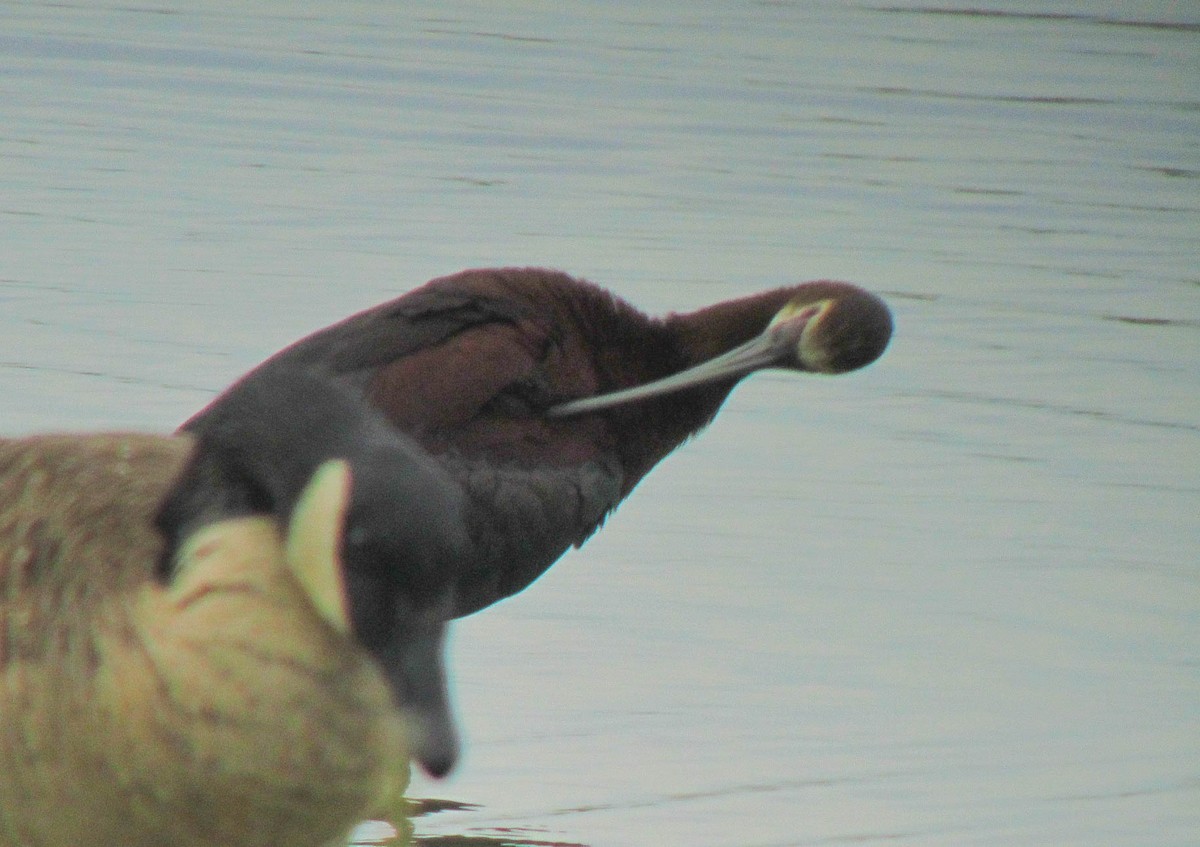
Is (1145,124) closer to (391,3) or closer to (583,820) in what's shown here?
(391,3)

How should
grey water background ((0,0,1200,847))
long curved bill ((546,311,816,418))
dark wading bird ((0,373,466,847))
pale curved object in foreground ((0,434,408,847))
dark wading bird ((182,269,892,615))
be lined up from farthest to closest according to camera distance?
long curved bill ((546,311,816,418))
dark wading bird ((182,269,892,615))
grey water background ((0,0,1200,847))
pale curved object in foreground ((0,434,408,847))
dark wading bird ((0,373,466,847))

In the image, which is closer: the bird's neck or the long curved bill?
the long curved bill

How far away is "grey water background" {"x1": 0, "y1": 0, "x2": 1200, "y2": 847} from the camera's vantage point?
4.37 m

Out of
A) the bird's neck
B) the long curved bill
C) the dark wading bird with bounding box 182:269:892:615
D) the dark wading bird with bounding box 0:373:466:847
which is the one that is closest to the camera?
the dark wading bird with bounding box 0:373:466:847

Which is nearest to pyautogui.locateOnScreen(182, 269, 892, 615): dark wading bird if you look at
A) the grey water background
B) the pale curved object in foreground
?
the grey water background

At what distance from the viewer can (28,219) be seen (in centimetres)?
779

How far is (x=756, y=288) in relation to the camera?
287 inches

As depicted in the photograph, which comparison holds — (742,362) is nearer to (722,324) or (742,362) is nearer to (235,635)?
(722,324)

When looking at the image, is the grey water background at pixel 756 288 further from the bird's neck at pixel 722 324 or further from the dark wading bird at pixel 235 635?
the dark wading bird at pixel 235 635

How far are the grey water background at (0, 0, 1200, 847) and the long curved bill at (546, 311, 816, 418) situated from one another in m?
0.32

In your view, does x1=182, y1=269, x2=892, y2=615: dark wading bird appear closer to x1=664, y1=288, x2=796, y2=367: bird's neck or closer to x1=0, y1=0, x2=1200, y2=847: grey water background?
x1=664, y1=288, x2=796, y2=367: bird's neck

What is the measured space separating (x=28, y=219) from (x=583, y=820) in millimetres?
4395

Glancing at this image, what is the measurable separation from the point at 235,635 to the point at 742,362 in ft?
10.2

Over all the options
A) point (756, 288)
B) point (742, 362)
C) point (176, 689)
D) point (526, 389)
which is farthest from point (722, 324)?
point (176, 689)
